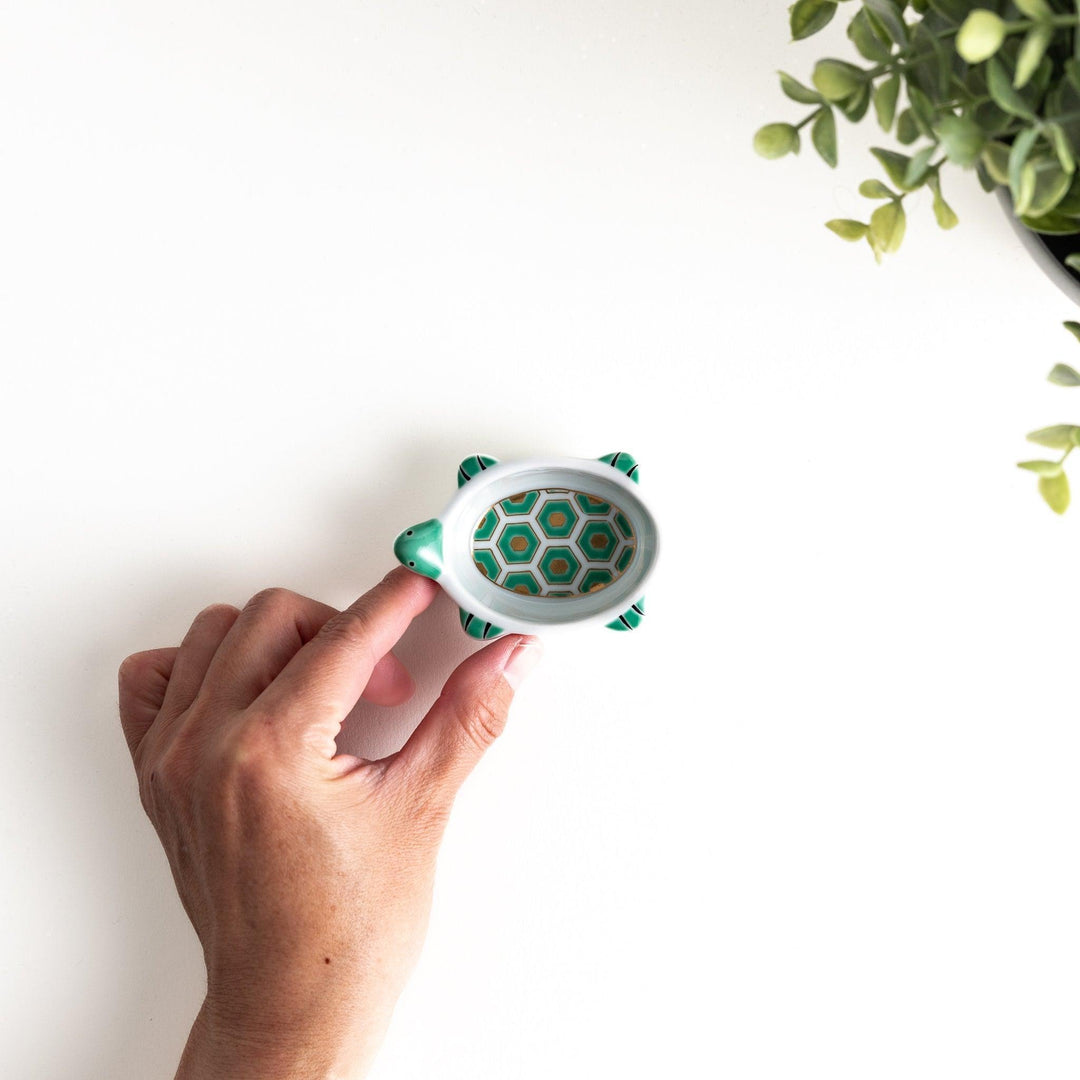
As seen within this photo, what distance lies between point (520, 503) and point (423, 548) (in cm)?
12

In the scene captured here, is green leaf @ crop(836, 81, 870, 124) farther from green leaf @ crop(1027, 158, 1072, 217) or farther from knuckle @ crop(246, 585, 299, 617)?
knuckle @ crop(246, 585, 299, 617)

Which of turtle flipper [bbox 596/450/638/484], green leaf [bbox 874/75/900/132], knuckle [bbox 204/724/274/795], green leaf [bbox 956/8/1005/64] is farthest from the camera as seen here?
turtle flipper [bbox 596/450/638/484]

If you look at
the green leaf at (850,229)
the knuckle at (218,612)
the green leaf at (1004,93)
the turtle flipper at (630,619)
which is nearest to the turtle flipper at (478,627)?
the turtle flipper at (630,619)

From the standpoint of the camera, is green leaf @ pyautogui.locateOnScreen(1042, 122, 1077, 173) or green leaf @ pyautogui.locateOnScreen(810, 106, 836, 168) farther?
green leaf @ pyautogui.locateOnScreen(810, 106, 836, 168)

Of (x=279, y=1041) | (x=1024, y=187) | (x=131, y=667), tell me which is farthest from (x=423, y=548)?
(x=1024, y=187)

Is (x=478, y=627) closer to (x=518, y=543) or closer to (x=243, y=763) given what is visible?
(x=518, y=543)

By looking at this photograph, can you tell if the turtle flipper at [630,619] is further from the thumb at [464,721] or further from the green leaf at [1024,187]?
Answer: the green leaf at [1024,187]

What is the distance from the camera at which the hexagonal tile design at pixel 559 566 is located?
0.91 meters

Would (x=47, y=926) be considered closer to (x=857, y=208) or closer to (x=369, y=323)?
(x=369, y=323)

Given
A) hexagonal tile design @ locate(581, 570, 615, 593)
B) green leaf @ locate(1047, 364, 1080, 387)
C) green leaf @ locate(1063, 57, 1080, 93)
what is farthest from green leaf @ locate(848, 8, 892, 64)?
hexagonal tile design @ locate(581, 570, 615, 593)

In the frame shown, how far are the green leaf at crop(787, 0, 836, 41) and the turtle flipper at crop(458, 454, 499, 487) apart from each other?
43 centimetres

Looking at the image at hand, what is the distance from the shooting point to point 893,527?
3.09 ft

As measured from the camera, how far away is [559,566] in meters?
0.91

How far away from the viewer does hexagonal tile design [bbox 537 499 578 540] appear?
0.91 metres
